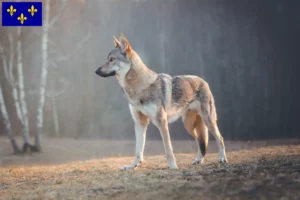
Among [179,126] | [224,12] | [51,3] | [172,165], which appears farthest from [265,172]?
[51,3]

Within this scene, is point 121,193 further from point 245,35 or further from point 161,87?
point 245,35

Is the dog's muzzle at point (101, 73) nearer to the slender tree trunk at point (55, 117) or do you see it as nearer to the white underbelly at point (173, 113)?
the white underbelly at point (173, 113)

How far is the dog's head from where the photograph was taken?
4.66m

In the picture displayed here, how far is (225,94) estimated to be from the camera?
822 cm

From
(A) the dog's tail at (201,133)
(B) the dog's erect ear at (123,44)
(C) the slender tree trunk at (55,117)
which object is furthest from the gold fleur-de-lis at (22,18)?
(A) the dog's tail at (201,133)

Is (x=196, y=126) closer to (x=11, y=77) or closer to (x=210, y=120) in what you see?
(x=210, y=120)

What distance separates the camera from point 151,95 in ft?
15.3

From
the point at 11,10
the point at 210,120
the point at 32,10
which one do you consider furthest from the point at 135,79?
the point at 11,10

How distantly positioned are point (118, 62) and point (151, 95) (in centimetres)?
53

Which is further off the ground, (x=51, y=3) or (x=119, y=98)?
(x=51, y=3)

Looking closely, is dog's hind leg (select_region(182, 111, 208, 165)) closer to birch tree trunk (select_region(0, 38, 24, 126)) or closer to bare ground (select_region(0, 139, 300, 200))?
bare ground (select_region(0, 139, 300, 200))

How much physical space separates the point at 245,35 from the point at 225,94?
1.27 meters

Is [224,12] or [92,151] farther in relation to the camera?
[224,12]

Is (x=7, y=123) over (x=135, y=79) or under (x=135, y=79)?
→ under
